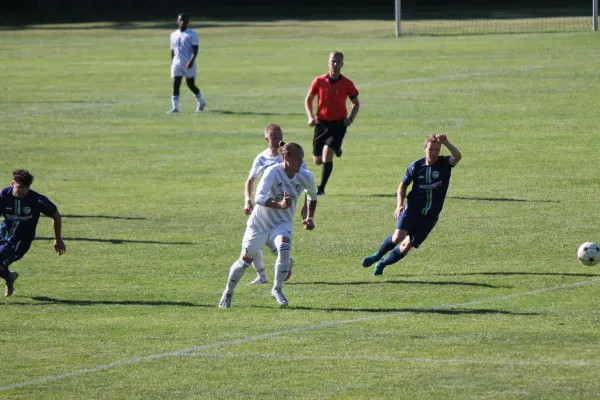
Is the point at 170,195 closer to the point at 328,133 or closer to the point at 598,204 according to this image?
the point at 328,133

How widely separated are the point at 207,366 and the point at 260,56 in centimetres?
3914

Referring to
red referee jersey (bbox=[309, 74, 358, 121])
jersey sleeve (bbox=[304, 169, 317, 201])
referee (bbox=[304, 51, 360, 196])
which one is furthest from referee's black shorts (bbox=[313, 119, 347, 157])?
jersey sleeve (bbox=[304, 169, 317, 201])

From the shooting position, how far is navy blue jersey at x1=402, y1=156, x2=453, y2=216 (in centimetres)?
1567

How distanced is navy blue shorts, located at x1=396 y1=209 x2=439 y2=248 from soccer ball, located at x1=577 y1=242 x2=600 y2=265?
1.86m

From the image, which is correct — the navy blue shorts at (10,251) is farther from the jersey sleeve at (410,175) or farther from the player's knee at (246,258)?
the jersey sleeve at (410,175)

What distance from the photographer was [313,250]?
1783 centimetres

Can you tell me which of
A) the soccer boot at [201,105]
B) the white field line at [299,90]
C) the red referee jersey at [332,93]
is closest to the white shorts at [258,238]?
the red referee jersey at [332,93]

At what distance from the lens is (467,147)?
28.0 metres

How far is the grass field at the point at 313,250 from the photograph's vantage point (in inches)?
444

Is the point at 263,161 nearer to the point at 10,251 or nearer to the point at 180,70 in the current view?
the point at 10,251

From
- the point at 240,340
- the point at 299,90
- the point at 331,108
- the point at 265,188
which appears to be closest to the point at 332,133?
the point at 331,108

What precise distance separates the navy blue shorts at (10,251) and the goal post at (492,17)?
40349 millimetres

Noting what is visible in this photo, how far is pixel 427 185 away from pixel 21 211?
4977 mm

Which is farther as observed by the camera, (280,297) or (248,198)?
(248,198)
